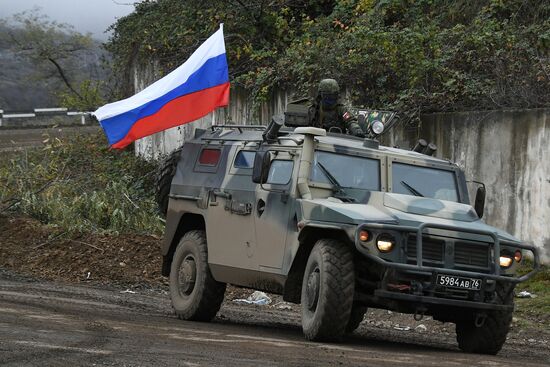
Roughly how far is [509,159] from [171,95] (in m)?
4.61

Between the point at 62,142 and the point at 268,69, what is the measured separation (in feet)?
26.1

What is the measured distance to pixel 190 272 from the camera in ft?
41.9

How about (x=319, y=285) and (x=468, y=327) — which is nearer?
(x=319, y=285)

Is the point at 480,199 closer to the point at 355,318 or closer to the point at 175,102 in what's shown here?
the point at 355,318

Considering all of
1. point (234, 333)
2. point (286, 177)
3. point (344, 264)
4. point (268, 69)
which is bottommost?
point (234, 333)

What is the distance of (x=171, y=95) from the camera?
54.0 feet

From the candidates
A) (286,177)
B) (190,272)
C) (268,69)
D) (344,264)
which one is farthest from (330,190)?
(268,69)

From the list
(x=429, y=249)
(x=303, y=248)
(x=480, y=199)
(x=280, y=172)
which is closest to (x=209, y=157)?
(x=280, y=172)

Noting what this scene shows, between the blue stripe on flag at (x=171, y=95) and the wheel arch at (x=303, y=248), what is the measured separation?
5808 millimetres

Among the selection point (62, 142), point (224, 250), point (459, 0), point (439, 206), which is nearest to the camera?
point (439, 206)

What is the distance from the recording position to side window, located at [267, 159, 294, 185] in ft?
36.6

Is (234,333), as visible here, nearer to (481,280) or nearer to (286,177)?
(286,177)

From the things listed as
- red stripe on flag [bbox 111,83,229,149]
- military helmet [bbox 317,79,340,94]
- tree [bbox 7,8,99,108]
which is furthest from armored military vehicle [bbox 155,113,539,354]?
tree [bbox 7,8,99,108]

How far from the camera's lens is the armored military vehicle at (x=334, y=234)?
9.84m
